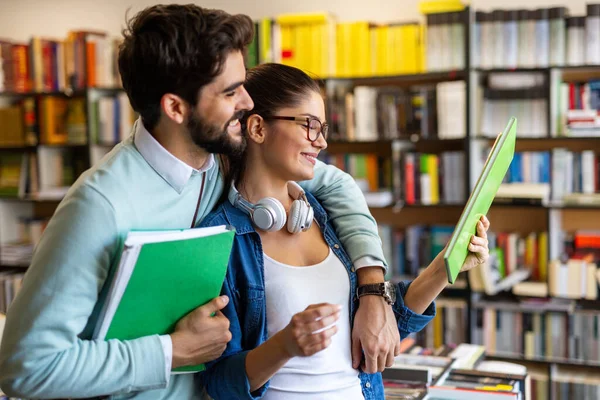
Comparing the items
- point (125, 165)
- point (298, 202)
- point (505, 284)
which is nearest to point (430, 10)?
point (505, 284)

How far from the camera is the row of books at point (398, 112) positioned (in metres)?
3.85

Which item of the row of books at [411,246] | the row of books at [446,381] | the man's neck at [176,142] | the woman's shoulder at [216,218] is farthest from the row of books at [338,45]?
the man's neck at [176,142]

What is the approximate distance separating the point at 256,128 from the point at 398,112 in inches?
105

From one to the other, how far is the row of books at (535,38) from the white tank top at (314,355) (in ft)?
9.06

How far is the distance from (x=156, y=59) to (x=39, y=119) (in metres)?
4.04

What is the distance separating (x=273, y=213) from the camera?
1.35 m

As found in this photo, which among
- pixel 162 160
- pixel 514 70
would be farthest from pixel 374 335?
pixel 514 70

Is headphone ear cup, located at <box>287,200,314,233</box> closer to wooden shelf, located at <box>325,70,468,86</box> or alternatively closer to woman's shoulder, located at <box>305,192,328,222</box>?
woman's shoulder, located at <box>305,192,328,222</box>

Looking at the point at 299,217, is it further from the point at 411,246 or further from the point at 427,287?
the point at 411,246

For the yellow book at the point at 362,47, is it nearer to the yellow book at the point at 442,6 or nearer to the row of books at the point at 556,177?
the yellow book at the point at 442,6

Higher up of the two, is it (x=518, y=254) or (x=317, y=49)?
(x=317, y=49)

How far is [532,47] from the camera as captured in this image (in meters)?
3.70

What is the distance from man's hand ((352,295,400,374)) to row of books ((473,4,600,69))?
107 inches

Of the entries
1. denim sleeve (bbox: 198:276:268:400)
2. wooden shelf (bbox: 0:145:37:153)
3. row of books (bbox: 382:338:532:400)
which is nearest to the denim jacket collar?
denim sleeve (bbox: 198:276:268:400)
